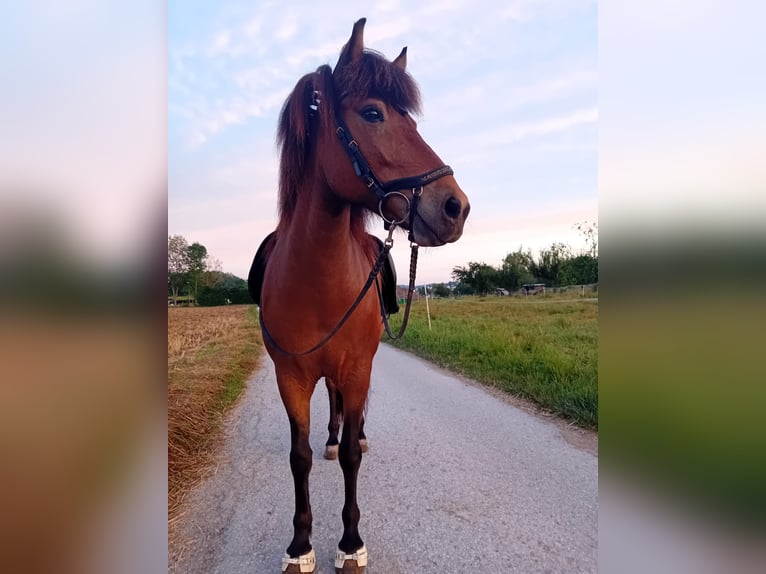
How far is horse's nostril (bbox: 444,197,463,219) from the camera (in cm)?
171

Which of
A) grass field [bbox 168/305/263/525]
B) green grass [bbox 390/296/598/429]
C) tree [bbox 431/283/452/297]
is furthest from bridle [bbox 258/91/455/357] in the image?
tree [bbox 431/283/452/297]

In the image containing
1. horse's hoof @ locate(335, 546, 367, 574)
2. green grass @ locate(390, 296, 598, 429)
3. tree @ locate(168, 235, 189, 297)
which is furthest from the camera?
green grass @ locate(390, 296, 598, 429)

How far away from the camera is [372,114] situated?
6.24ft

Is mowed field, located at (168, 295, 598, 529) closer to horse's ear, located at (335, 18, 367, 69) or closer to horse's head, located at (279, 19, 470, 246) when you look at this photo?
horse's head, located at (279, 19, 470, 246)

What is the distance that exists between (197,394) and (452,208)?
15.6 feet

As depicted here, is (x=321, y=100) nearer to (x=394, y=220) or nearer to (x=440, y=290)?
(x=394, y=220)

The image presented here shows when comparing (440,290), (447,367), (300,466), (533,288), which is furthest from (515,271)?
(300,466)

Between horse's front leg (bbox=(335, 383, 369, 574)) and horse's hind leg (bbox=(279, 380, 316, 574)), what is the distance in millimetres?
205

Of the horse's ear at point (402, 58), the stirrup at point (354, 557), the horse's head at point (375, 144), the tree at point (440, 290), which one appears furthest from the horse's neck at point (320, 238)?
the tree at point (440, 290)

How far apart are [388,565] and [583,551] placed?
1139mm

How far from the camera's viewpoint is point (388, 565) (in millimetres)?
2336

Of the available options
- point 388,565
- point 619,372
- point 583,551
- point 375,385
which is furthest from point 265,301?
point 375,385

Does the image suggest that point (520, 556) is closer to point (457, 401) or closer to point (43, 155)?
point (43, 155)

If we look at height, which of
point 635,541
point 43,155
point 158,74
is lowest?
point 635,541
